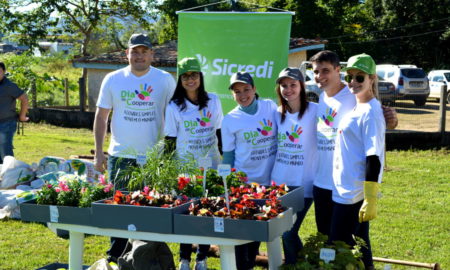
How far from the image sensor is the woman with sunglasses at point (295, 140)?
173 inches

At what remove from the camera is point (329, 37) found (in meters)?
35.6

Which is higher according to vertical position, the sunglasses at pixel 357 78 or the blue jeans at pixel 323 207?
the sunglasses at pixel 357 78

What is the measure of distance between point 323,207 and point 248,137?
2.43 ft

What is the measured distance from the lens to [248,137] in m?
4.52

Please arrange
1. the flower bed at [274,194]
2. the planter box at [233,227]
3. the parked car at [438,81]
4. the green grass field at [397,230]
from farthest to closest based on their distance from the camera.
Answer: the parked car at [438,81]
the green grass field at [397,230]
the flower bed at [274,194]
the planter box at [233,227]

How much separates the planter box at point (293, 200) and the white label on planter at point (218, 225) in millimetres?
378

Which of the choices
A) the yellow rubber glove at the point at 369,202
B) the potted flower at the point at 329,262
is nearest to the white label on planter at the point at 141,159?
the potted flower at the point at 329,262

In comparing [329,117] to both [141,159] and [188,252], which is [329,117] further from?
[188,252]

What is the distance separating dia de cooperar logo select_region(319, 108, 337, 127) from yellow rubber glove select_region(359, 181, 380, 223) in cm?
58

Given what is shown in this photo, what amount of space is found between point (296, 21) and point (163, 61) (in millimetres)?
15224

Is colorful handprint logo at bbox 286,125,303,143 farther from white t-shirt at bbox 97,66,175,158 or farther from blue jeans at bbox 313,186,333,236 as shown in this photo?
white t-shirt at bbox 97,66,175,158

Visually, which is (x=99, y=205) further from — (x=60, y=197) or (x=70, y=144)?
(x=70, y=144)

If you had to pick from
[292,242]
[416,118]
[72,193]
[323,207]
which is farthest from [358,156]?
[416,118]

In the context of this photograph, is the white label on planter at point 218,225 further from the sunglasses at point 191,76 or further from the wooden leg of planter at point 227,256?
the sunglasses at point 191,76
